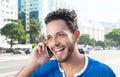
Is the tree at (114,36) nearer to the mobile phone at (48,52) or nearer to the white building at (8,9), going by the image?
the white building at (8,9)

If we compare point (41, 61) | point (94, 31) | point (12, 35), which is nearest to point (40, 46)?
point (41, 61)

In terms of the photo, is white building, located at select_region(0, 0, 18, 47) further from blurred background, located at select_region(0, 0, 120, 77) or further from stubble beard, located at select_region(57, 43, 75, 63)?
stubble beard, located at select_region(57, 43, 75, 63)

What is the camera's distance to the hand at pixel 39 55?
2484mm

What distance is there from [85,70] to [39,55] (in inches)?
16.9

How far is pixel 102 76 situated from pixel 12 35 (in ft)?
206

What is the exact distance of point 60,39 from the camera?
2.27m

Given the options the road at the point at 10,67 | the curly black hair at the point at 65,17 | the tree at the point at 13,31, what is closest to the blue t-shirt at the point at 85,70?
the curly black hair at the point at 65,17

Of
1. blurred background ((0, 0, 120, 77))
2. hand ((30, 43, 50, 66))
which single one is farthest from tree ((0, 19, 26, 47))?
hand ((30, 43, 50, 66))

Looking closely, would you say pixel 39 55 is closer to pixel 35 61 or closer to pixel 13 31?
pixel 35 61

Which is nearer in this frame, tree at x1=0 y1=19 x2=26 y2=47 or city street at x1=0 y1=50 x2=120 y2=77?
city street at x1=0 y1=50 x2=120 y2=77

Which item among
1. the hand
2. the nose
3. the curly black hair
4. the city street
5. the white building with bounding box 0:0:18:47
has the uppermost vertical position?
the white building with bounding box 0:0:18:47

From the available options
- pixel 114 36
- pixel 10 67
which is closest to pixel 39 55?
pixel 10 67

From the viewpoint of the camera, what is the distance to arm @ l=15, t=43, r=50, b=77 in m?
2.41

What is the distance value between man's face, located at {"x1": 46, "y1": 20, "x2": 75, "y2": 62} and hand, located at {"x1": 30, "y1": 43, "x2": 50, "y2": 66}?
0.22 m
